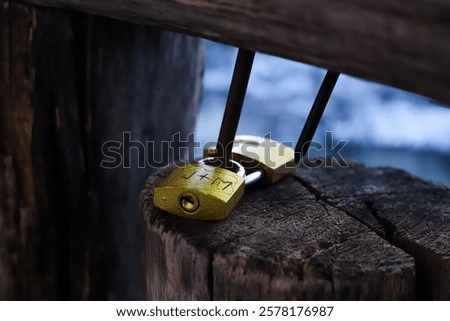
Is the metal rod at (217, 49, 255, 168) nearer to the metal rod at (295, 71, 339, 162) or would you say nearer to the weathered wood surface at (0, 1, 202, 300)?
the metal rod at (295, 71, 339, 162)

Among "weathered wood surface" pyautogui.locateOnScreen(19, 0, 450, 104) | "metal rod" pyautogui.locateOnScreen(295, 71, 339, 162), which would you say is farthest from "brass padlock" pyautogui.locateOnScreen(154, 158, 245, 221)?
"weathered wood surface" pyautogui.locateOnScreen(19, 0, 450, 104)

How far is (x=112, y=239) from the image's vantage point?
4.28 ft

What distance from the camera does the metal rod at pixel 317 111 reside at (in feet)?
3.10

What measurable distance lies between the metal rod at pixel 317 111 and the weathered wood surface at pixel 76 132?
0.35 meters

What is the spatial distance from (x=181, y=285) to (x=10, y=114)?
1.52 ft

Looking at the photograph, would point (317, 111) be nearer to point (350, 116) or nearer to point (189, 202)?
point (189, 202)

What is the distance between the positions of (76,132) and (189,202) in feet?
1.14

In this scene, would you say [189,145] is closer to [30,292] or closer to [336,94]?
[30,292]

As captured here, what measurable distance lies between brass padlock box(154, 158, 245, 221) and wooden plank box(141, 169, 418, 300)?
0.01 m

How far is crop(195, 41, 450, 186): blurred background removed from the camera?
2289mm

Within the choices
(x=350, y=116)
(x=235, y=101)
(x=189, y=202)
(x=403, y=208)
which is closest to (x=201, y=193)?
(x=189, y=202)

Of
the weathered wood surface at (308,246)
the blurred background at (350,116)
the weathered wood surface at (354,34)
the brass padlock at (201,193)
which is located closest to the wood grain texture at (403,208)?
the weathered wood surface at (308,246)

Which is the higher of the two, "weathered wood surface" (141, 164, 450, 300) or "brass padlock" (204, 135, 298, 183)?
"brass padlock" (204, 135, 298, 183)

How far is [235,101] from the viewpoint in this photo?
0.91 m
